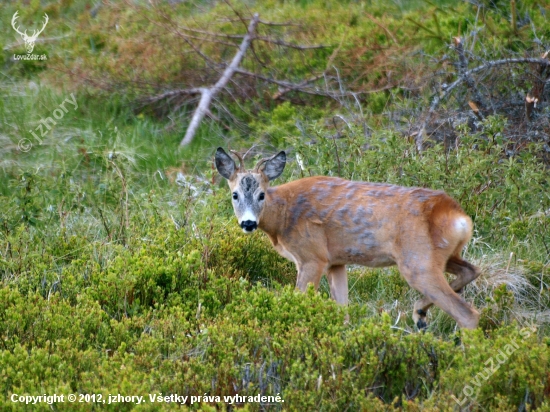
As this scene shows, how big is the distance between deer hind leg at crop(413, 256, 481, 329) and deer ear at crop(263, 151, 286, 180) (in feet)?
5.52

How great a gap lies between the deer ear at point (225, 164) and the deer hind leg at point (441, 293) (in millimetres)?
1872

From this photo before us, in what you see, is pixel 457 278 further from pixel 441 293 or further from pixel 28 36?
pixel 28 36

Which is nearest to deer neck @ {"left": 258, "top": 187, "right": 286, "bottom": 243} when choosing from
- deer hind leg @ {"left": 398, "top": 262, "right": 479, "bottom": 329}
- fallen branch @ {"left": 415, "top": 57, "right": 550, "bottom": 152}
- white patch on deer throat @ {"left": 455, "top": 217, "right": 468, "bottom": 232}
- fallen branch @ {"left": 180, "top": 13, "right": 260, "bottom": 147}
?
deer hind leg @ {"left": 398, "top": 262, "right": 479, "bottom": 329}

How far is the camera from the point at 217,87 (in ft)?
40.9

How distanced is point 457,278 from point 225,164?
2172mm

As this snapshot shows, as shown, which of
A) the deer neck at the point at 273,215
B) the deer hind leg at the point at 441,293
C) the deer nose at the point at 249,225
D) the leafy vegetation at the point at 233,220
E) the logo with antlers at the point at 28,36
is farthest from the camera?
the logo with antlers at the point at 28,36

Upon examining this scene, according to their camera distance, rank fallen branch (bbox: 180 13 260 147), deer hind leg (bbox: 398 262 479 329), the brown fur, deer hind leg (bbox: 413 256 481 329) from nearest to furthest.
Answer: deer hind leg (bbox: 398 262 479 329), the brown fur, deer hind leg (bbox: 413 256 481 329), fallen branch (bbox: 180 13 260 147)

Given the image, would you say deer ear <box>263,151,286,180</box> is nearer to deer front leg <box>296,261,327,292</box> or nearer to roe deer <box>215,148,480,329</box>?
roe deer <box>215,148,480,329</box>

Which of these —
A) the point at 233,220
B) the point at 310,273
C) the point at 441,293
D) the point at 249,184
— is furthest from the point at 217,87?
the point at 441,293

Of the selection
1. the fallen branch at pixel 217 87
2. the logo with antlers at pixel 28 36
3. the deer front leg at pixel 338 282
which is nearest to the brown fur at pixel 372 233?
the deer front leg at pixel 338 282

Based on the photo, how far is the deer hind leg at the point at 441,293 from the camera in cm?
660

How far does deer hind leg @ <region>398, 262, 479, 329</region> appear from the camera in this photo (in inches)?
260

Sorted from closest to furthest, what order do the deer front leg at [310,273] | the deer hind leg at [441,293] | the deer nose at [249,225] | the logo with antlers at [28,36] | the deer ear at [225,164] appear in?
the deer hind leg at [441,293] → the deer nose at [249,225] → the deer front leg at [310,273] → the deer ear at [225,164] → the logo with antlers at [28,36]

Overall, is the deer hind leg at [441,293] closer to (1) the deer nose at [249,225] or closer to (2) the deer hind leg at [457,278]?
(2) the deer hind leg at [457,278]
